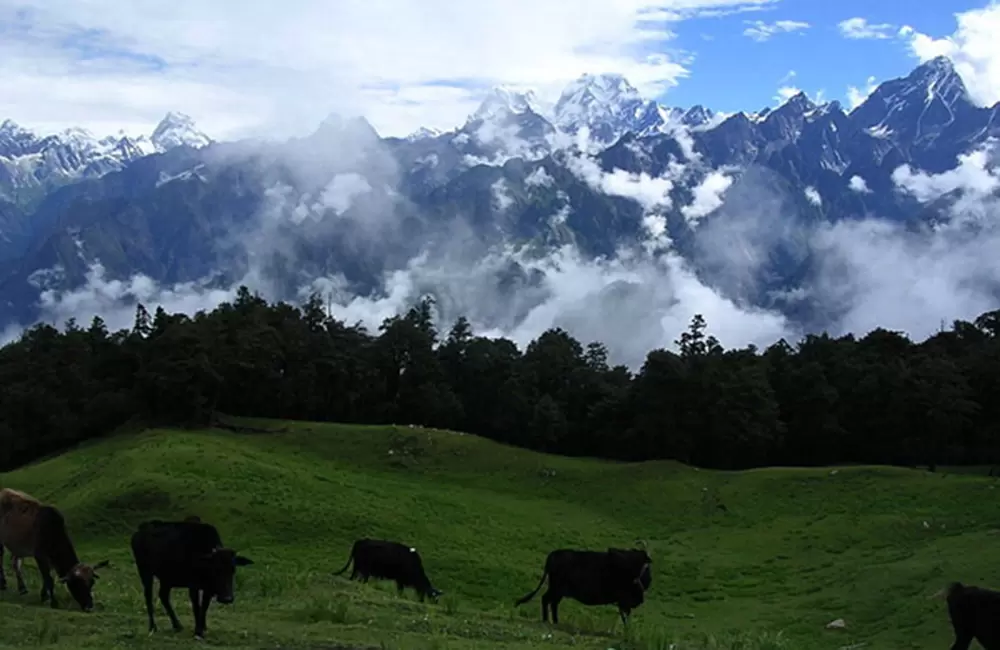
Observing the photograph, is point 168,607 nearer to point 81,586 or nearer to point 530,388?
point 81,586

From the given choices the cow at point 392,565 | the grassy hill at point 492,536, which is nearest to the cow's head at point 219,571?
the grassy hill at point 492,536

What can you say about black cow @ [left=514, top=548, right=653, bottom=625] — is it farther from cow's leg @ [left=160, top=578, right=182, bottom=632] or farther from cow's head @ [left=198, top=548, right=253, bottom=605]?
cow's leg @ [left=160, top=578, right=182, bottom=632]

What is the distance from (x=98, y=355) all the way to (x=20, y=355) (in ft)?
27.8

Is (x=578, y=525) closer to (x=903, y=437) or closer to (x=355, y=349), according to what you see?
(x=903, y=437)

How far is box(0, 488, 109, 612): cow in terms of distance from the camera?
1869 centimetres

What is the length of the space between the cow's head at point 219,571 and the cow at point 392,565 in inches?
525

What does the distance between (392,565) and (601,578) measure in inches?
355

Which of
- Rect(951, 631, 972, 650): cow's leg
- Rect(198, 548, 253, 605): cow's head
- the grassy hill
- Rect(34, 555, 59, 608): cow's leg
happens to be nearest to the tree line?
the grassy hill

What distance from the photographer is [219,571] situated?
1573 cm

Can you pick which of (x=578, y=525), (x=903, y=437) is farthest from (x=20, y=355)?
(x=903, y=437)

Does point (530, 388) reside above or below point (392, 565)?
above

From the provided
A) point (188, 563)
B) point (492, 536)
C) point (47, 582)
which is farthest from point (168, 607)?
point (492, 536)

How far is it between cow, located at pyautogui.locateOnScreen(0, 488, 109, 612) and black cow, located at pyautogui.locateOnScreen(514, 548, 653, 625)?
1095cm

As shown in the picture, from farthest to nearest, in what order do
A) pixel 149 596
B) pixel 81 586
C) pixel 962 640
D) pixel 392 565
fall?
pixel 392 565 < pixel 962 640 < pixel 81 586 < pixel 149 596
